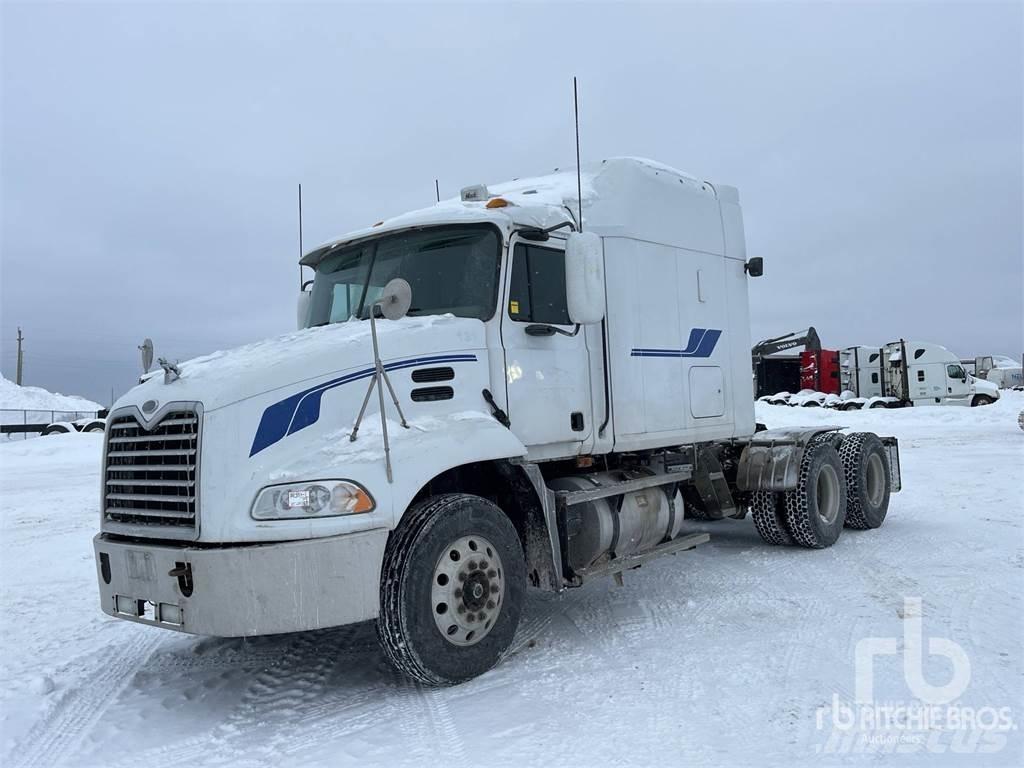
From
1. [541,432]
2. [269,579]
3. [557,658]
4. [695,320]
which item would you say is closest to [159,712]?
[269,579]

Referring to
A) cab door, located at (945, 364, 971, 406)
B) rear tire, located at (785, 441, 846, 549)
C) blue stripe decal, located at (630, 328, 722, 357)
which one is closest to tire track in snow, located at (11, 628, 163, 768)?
blue stripe decal, located at (630, 328, 722, 357)

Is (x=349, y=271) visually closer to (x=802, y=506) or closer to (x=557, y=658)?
(x=557, y=658)

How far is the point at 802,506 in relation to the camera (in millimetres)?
8391

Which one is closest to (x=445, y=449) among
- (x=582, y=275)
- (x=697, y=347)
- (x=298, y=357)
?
(x=298, y=357)

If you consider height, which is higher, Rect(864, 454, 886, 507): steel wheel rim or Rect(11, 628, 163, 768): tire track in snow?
Rect(864, 454, 886, 507): steel wheel rim

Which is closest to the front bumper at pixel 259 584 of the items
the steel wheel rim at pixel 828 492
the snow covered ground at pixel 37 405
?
the steel wheel rim at pixel 828 492

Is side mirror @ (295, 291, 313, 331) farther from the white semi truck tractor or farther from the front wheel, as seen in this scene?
the front wheel

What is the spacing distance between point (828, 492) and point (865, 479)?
868mm

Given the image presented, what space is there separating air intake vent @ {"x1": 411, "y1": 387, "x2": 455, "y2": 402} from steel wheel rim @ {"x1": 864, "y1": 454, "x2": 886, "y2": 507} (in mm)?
6759

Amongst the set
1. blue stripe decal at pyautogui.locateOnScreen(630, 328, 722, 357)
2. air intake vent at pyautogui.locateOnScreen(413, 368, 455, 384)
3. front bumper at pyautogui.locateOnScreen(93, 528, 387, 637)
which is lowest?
front bumper at pyautogui.locateOnScreen(93, 528, 387, 637)

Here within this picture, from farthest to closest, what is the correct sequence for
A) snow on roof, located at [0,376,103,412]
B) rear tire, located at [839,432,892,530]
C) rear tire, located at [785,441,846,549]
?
snow on roof, located at [0,376,103,412]
rear tire, located at [839,432,892,530]
rear tire, located at [785,441,846,549]

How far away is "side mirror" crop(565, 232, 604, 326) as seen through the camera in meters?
5.40

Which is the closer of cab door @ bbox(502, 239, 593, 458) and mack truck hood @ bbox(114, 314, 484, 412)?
mack truck hood @ bbox(114, 314, 484, 412)

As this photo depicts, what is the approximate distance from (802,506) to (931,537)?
167 cm
